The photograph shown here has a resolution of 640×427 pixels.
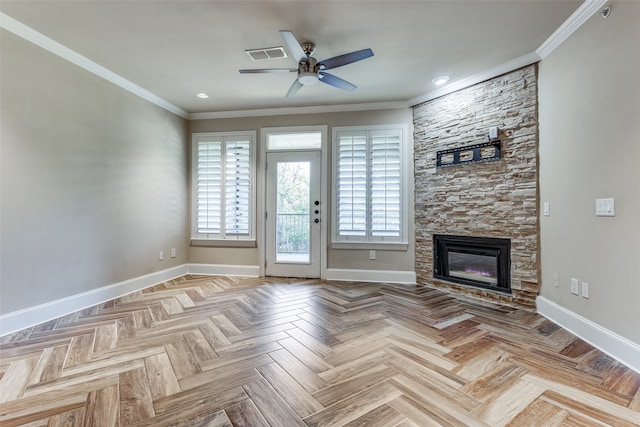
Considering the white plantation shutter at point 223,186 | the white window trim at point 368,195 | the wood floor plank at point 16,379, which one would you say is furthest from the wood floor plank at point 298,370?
the white plantation shutter at point 223,186

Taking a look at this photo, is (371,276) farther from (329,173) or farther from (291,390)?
(291,390)

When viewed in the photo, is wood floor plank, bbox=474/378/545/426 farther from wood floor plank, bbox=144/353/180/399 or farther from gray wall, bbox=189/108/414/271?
gray wall, bbox=189/108/414/271

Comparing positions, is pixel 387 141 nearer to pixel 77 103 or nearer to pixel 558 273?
pixel 558 273

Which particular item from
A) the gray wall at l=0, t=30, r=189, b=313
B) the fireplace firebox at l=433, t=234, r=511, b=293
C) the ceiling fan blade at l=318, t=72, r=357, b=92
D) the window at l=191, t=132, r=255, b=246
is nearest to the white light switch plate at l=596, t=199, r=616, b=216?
the fireplace firebox at l=433, t=234, r=511, b=293

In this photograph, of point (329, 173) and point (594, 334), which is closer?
point (594, 334)

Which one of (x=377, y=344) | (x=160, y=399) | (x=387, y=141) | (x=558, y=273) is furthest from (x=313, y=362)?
(x=387, y=141)

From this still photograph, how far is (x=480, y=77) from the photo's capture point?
3518mm

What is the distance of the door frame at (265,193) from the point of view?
4.54m

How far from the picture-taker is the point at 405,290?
12.9 ft

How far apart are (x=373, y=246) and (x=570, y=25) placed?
319 centimetres

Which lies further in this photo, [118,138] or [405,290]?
[405,290]

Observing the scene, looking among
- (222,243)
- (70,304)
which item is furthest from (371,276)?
(70,304)

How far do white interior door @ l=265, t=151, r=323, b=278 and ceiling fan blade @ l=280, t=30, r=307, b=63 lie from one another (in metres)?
2.03

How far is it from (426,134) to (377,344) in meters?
3.05
